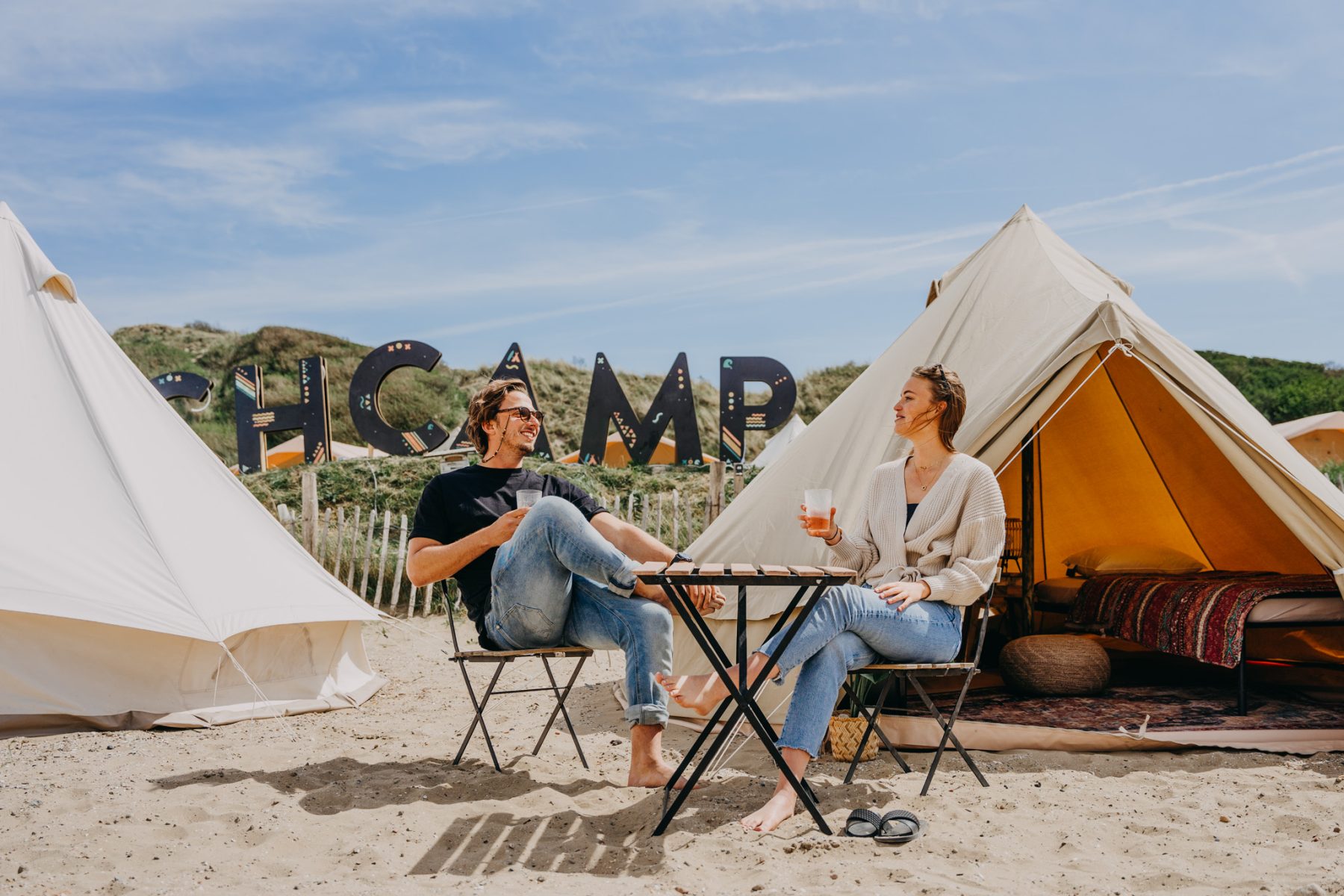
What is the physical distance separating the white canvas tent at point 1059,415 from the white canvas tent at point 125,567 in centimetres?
188

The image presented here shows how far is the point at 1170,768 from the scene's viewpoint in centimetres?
382

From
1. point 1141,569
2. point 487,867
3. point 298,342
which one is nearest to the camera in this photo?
point 487,867

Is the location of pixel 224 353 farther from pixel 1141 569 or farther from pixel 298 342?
pixel 1141 569

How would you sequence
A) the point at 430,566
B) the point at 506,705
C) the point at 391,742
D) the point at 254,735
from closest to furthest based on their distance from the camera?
the point at 430,566
the point at 391,742
the point at 254,735
the point at 506,705

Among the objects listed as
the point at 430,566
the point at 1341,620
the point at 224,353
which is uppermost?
the point at 224,353

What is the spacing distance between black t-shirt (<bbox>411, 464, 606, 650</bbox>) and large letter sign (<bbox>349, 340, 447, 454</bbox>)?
9732mm

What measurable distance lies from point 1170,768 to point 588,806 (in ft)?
6.97

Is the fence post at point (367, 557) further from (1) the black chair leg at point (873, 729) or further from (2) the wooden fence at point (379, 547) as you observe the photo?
(1) the black chair leg at point (873, 729)

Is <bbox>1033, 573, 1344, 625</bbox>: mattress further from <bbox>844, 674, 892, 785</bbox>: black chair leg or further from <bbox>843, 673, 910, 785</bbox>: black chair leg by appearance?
<bbox>844, 674, 892, 785</bbox>: black chair leg

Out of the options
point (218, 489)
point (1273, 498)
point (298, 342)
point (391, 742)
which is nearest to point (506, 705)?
point (391, 742)

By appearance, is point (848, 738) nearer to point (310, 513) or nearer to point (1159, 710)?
point (1159, 710)

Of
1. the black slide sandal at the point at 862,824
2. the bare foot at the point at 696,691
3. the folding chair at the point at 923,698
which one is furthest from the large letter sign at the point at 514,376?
the black slide sandal at the point at 862,824

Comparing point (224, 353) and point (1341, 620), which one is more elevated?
point (224, 353)

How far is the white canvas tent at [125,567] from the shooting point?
14.6ft
